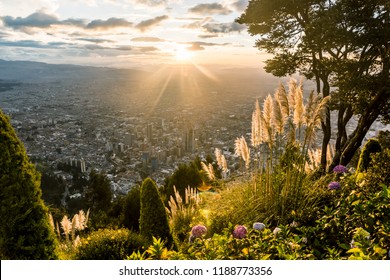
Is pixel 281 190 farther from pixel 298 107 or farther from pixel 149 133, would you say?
pixel 149 133

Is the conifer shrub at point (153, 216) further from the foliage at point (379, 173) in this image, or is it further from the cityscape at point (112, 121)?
the cityscape at point (112, 121)

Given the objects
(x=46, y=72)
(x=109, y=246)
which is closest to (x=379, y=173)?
(x=109, y=246)

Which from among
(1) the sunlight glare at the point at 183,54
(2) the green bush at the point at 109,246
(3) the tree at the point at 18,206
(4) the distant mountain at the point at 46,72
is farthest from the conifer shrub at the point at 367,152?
(4) the distant mountain at the point at 46,72

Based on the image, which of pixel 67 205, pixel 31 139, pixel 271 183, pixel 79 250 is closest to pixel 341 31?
pixel 271 183

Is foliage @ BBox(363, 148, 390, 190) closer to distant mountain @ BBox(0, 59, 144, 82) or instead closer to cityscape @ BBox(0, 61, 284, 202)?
cityscape @ BBox(0, 61, 284, 202)
